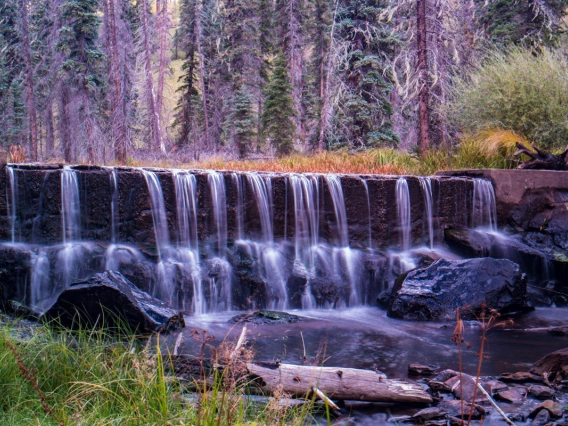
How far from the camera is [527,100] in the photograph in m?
14.7

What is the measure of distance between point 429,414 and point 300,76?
2893 centimetres

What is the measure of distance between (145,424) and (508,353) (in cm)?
566

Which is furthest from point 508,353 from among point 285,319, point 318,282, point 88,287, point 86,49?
point 86,49

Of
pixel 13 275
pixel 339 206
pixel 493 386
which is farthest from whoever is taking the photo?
pixel 339 206

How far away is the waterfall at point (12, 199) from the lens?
9812 millimetres

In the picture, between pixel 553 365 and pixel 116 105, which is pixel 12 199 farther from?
pixel 116 105

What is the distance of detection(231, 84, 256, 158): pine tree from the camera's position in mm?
25156

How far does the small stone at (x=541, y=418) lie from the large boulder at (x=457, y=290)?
4391 mm

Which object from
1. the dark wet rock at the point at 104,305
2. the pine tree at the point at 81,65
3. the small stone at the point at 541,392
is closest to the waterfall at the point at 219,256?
the dark wet rock at the point at 104,305

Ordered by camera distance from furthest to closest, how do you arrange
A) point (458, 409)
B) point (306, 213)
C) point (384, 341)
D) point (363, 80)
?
point (363, 80), point (306, 213), point (384, 341), point (458, 409)

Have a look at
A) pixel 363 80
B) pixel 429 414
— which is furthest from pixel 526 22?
pixel 429 414

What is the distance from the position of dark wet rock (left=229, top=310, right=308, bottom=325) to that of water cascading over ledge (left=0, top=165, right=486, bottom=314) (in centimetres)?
103

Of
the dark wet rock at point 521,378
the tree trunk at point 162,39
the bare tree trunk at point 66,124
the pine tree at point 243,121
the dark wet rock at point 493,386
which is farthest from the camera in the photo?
the tree trunk at point 162,39

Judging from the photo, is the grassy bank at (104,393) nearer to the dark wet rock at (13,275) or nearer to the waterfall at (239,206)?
the dark wet rock at (13,275)
